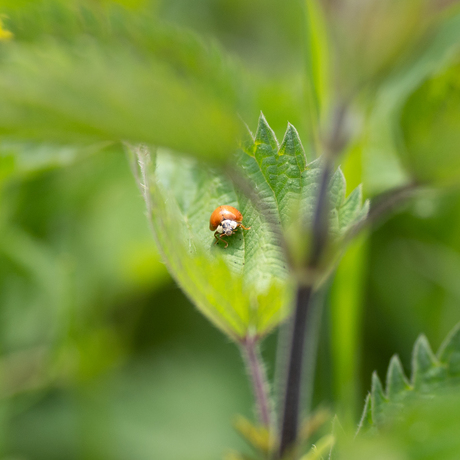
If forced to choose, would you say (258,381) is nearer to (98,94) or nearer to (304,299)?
(304,299)

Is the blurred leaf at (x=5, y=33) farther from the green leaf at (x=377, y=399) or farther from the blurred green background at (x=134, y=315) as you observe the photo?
the blurred green background at (x=134, y=315)

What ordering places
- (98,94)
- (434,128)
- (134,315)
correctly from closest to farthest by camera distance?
(98,94) → (434,128) → (134,315)

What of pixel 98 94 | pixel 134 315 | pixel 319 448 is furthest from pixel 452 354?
pixel 134 315

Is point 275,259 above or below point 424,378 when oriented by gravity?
above

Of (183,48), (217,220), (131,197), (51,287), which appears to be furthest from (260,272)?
(131,197)

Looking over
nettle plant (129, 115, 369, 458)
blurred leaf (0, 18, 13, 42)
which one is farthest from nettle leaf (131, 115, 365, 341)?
blurred leaf (0, 18, 13, 42)

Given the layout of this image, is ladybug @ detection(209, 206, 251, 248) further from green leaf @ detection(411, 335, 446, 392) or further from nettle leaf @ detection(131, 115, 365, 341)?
green leaf @ detection(411, 335, 446, 392)

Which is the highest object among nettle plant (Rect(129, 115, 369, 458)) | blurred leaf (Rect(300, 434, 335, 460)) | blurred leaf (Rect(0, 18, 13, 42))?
blurred leaf (Rect(0, 18, 13, 42))
